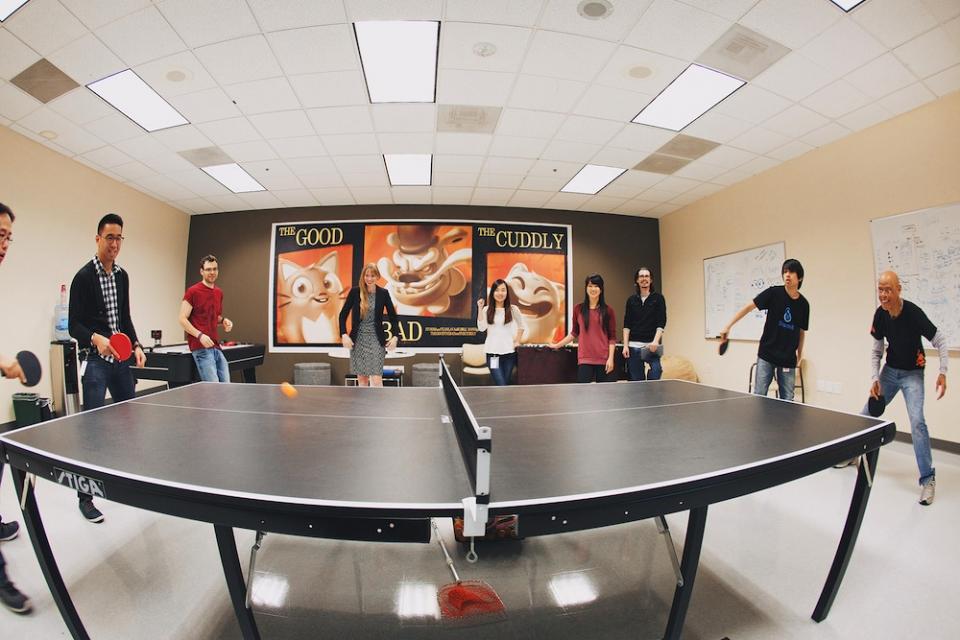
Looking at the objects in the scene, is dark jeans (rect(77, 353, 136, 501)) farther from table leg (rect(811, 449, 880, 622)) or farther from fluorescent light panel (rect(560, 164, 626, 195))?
fluorescent light panel (rect(560, 164, 626, 195))

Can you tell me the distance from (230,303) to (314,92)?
4.40m

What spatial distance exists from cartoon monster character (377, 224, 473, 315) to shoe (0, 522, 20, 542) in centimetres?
457

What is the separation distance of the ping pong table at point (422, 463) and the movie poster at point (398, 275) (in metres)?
4.48

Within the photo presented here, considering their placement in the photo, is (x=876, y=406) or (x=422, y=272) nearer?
(x=876, y=406)

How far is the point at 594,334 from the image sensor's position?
376 cm

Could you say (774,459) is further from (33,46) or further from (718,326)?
(718,326)

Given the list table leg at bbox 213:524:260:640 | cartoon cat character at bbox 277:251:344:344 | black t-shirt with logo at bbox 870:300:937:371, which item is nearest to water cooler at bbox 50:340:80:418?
cartoon cat character at bbox 277:251:344:344

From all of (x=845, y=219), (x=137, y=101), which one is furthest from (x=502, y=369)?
(x=137, y=101)

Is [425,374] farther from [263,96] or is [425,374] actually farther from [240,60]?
[240,60]

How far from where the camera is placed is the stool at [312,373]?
5.79 metres

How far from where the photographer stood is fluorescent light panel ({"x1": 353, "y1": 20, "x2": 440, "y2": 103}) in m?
2.67

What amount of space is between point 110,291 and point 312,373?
3596mm

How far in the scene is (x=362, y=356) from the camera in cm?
339

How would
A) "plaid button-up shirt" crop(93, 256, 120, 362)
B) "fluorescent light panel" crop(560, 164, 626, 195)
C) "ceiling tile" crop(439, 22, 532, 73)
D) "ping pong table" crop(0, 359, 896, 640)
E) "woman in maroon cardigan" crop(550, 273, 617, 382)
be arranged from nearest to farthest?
"ping pong table" crop(0, 359, 896, 640)
"plaid button-up shirt" crop(93, 256, 120, 362)
"ceiling tile" crop(439, 22, 532, 73)
"woman in maroon cardigan" crop(550, 273, 617, 382)
"fluorescent light panel" crop(560, 164, 626, 195)
